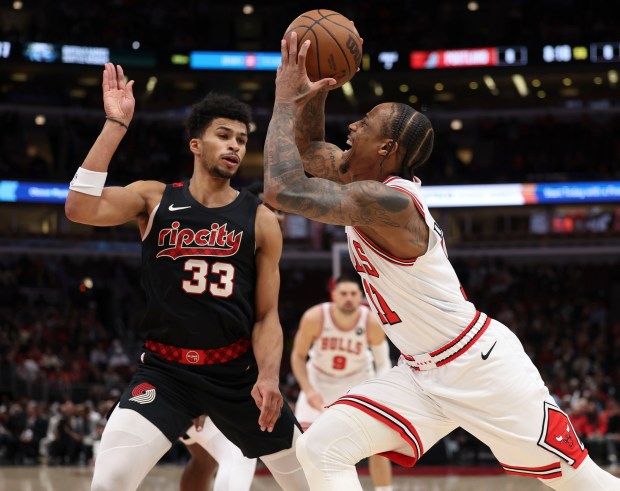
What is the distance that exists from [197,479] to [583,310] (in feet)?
71.8

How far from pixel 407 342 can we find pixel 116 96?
1.87 meters

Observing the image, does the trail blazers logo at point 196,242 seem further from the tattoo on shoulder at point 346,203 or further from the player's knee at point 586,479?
the player's knee at point 586,479

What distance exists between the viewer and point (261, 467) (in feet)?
50.2

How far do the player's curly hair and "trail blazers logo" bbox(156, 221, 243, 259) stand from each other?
0.57 meters

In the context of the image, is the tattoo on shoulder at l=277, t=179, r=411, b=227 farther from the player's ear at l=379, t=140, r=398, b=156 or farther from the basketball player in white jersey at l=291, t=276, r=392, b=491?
the basketball player in white jersey at l=291, t=276, r=392, b=491

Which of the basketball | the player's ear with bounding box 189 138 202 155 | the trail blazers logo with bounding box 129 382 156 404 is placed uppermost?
the basketball

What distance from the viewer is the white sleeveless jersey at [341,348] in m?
8.48

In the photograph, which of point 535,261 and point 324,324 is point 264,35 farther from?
point 324,324

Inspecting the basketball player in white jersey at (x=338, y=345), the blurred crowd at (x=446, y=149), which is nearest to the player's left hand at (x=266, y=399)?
the basketball player in white jersey at (x=338, y=345)

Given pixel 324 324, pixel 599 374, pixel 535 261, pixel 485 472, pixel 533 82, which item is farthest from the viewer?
pixel 533 82

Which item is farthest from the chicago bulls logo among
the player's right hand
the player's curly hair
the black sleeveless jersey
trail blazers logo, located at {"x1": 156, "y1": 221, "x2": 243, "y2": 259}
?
the player's right hand

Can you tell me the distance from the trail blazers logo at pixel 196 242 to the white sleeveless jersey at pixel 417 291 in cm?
71

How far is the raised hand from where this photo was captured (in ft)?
14.5

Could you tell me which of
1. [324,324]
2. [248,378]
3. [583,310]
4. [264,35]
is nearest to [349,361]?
[324,324]
